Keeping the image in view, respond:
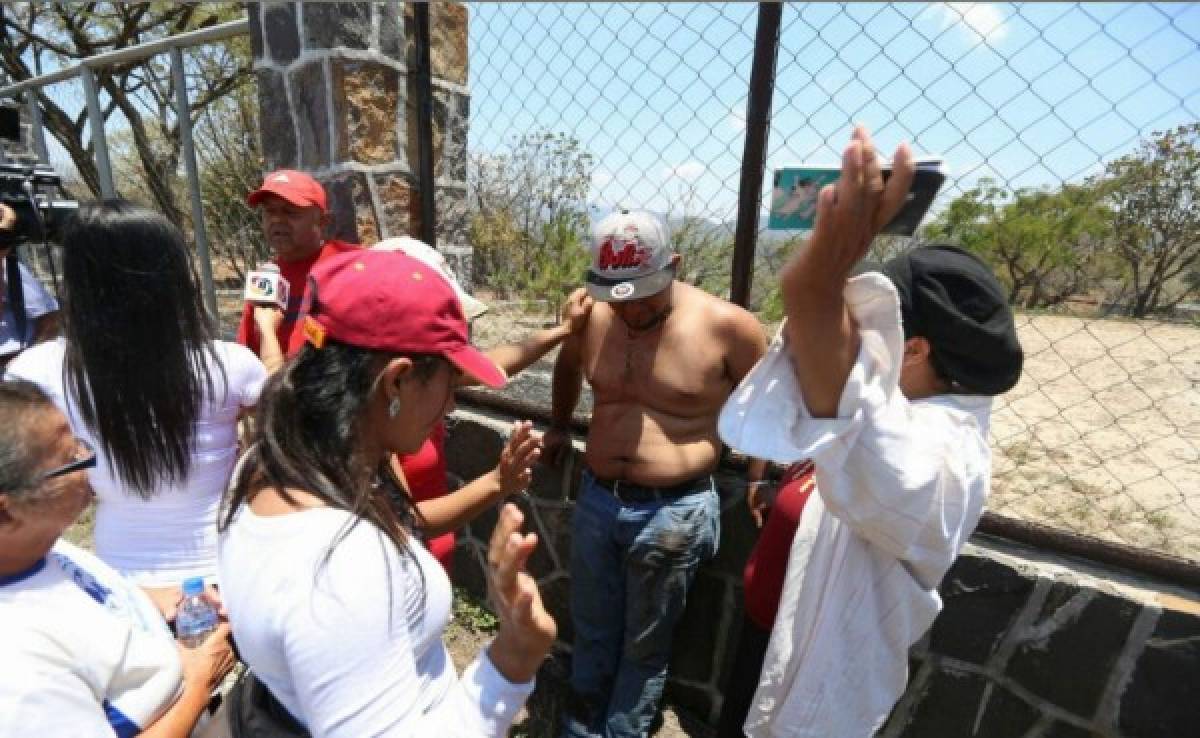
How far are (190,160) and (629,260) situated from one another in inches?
103

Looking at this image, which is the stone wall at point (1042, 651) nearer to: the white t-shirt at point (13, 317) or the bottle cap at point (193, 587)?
the bottle cap at point (193, 587)

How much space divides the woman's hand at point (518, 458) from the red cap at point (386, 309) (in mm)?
510

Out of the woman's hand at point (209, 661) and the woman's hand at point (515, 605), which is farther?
the woman's hand at point (209, 661)

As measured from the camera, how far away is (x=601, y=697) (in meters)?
2.43

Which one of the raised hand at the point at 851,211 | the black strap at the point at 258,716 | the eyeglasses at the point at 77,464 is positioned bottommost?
the black strap at the point at 258,716

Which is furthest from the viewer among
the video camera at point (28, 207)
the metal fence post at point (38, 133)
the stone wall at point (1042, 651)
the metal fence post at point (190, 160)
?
the metal fence post at point (38, 133)

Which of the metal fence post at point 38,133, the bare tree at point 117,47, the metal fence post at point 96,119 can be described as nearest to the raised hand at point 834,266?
the metal fence post at point 96,119

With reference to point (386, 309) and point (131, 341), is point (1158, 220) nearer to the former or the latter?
point (386, 309)

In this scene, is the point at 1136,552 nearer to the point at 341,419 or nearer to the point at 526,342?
the point at 526,342

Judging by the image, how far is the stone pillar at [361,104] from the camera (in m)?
2.50

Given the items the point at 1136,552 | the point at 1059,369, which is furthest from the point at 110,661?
the point at 1059,369

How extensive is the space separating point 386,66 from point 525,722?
275cm

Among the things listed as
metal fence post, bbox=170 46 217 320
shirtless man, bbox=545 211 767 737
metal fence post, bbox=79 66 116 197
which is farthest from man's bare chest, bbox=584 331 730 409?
metal fence post, bbox=79 66 116 197

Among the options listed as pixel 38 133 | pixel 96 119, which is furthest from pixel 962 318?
pixel 38 133
